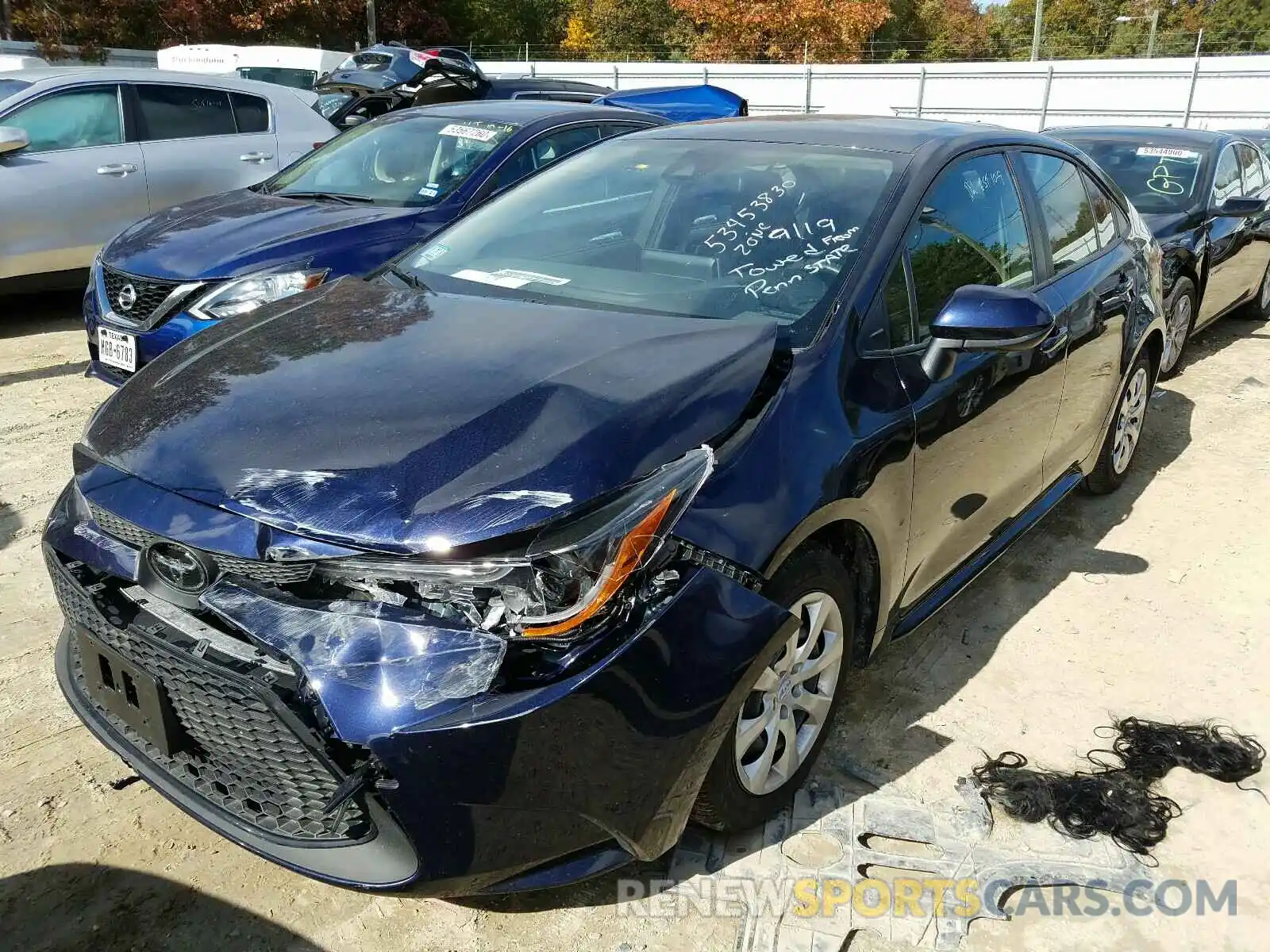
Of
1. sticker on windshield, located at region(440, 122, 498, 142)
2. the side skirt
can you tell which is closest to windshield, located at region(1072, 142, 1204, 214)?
the side skirt

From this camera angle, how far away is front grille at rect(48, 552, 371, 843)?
1.85m

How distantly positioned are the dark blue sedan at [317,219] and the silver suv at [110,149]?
5.12ft

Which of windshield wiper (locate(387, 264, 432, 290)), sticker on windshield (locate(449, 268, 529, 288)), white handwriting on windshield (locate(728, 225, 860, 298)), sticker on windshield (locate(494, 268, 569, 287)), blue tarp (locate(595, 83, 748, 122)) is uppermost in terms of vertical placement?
blue tarp (locate(595, 83, 748, 122))

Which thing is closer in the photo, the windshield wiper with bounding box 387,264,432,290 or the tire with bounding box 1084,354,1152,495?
the windshield wiper with bounding box 387,264,432,290

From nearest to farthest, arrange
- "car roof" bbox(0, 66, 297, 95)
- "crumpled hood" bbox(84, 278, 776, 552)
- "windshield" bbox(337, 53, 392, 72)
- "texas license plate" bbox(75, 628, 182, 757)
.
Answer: "crumpled hood" bbox(84, 278, 776, 552) → "texas license plate" bbox(75, 628, 182, 757) → "car roof" bbox(0, 66, 297, 95) → "windshield" bbox(337, 53, 392, 72)

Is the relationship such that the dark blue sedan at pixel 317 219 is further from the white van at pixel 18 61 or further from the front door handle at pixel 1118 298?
the white van at pixel 18 61

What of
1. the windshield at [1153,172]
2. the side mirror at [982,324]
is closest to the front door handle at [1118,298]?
the side mirror at [982,324]

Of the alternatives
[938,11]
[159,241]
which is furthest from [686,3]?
[159,241]

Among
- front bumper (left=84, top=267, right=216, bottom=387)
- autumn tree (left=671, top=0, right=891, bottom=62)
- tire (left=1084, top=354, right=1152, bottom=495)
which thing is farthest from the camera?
autumn tree (left=671, top=0, right=891, bottom=62)

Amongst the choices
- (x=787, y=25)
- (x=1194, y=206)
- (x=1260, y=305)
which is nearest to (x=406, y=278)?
(x=1194, y=206)

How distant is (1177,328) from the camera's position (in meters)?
6.48

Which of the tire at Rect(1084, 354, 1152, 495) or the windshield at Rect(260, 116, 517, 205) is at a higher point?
the windshield at Rect(260, 116, 517, 205)

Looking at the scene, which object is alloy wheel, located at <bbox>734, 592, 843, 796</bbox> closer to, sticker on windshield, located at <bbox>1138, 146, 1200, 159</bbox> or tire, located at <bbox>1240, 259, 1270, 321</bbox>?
sticker on windshield, located at <bbox>1138, 146, 1200, 159</bbox>

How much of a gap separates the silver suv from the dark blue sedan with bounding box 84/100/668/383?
1.56 m
